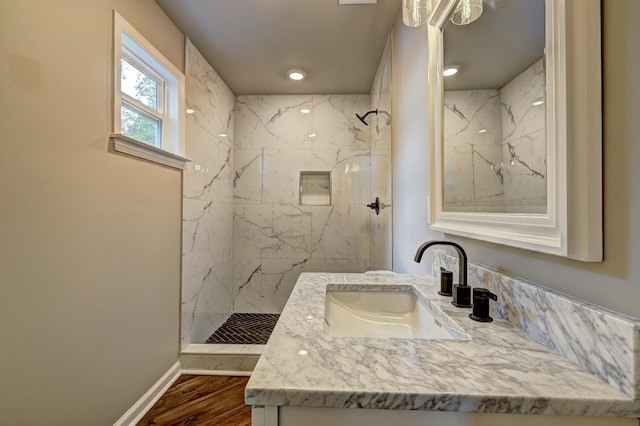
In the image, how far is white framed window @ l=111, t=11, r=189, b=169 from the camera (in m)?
1.36

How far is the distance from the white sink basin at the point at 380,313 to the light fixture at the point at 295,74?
7.36 feet

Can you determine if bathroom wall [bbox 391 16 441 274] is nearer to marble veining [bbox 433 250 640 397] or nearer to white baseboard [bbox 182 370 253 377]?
marble veining [bbox 433 250 640 397]

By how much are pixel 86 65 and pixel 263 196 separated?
2.02m

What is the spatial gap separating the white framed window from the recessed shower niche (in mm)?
1451

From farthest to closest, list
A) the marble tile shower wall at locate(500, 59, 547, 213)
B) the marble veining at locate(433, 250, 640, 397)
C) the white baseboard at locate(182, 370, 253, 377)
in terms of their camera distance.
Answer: the white baseboard at locate(182, 370, 253, 377) → the marble tile shower wall at locate(500, 59, 547, 213) → the marble veining at locate(433, 250, 640, 397)

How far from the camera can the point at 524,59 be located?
688mm

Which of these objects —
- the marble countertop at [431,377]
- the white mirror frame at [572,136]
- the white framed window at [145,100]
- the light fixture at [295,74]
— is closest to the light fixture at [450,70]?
the white mirror frame at [572,136]

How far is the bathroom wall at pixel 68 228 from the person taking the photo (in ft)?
3.02

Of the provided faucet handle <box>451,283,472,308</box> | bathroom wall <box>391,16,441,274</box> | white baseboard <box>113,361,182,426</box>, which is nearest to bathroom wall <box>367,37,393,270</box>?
bathroom wall <box>391,16,441,274</box>

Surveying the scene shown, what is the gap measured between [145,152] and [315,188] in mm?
1889

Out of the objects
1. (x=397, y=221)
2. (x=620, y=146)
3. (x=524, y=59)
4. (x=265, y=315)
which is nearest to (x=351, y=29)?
(x=397, y=221)

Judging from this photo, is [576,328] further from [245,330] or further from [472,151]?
[245,330]

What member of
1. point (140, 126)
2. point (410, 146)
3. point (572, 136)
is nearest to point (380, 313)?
point (572, 136)

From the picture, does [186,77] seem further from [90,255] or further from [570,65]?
[570,65]
